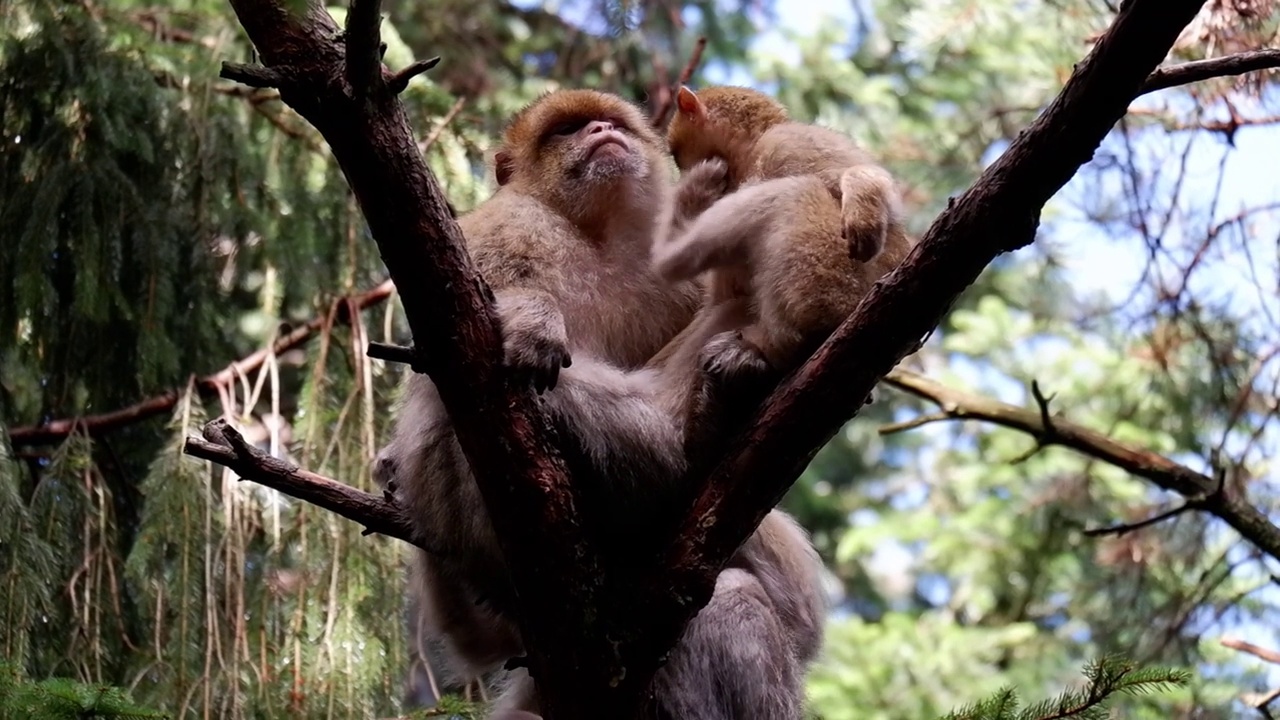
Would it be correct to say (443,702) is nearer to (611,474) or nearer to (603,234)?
(611,474)

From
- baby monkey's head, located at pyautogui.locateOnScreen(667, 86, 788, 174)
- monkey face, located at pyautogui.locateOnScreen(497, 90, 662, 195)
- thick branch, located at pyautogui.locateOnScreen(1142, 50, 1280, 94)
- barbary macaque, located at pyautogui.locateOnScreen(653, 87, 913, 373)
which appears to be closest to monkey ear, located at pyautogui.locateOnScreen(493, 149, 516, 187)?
monkey face, located at pyautogui.locateOnScreen(497, 90, 662, 195)

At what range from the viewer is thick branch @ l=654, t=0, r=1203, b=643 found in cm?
280

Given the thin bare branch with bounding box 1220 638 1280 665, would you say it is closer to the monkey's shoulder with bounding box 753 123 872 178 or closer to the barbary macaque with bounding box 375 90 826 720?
the barbary macaque with bounding box 375 90 826 720

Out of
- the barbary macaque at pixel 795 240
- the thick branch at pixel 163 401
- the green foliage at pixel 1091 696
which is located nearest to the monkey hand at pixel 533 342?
the barbary macaque at pixel 795 240

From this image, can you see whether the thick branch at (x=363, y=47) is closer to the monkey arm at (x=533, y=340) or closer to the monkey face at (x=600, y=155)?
the monkey arm at (x=533, y=340)

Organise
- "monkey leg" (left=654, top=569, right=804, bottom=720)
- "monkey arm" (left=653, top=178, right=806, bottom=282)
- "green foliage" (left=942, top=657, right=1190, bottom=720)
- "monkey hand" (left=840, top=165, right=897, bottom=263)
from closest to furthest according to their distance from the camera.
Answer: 1. "green foliage" (left=942, top=657, right=1190, bottom=720)
2. "monkey hand" (left=840, top=165, right=897, bottom=263)
3. "monkey arm" (left=653, top=178, right=806, bottom=282)
4. "monkey leg" (left=654, top=569, right=804, bottom=720)

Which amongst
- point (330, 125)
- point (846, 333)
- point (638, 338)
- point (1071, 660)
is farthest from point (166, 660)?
point (1071, 660)

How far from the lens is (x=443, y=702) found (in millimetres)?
4352

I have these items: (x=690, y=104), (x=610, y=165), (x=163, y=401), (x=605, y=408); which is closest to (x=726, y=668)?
(x=605, y=408)

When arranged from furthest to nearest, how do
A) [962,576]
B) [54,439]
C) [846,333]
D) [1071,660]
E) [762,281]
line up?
1. [962,576]
2. [1071,660]
3. [54,439]
4. [762,281]
5. [846,333]

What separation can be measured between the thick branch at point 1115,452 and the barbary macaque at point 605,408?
1880 mm

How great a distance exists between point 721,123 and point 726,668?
5.67 ft

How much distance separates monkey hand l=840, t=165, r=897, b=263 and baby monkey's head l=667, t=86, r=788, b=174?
2.36 feet

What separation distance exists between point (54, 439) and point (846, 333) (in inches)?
150
